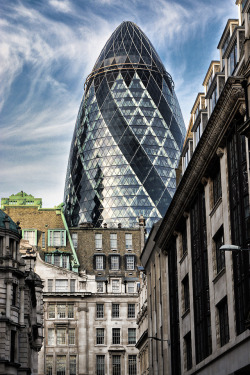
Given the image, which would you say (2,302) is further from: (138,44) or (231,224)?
(138,44)

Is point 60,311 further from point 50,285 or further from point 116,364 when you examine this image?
point 116,364

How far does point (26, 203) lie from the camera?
141500mm

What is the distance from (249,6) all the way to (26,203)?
107 meters

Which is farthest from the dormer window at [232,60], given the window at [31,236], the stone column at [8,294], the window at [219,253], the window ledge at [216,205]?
the window at [31,236]

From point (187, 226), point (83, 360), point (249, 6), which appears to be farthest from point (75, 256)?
point (249, 6)

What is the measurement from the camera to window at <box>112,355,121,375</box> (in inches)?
4626

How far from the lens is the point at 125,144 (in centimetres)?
17838

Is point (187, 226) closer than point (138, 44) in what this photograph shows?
Yes

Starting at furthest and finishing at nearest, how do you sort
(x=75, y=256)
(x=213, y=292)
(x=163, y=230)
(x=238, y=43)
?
(x=75, y=256), (x=163, y=230), (x=213, y=292), (x=238, y=43)

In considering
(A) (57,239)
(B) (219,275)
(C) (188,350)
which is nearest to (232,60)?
(B) (219,275)

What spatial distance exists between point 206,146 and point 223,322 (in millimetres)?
9457

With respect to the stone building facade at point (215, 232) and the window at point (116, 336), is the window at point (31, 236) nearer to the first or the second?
the window at point (116, 336)

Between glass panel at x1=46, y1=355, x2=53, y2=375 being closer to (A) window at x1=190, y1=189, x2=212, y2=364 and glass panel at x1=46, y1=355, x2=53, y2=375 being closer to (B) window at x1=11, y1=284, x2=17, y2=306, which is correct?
(B) window at x1=11, y1=284, x2=17, y2=306

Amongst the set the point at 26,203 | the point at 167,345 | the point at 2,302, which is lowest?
the point at 167,345
